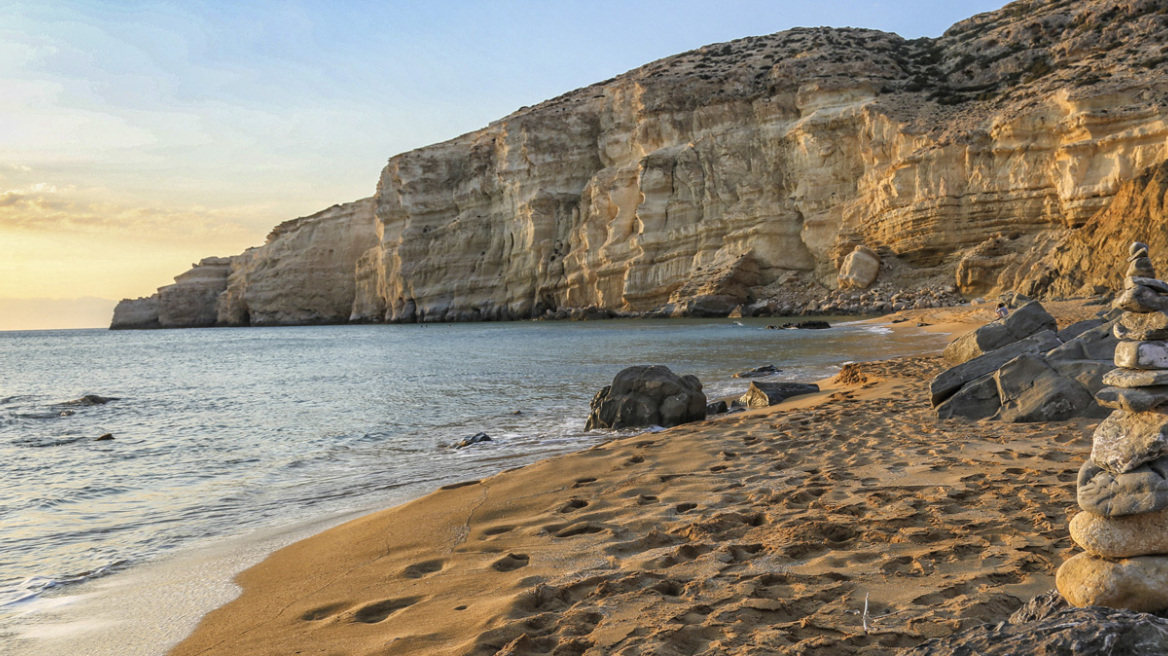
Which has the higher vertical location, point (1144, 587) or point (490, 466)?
point (1144, 587)

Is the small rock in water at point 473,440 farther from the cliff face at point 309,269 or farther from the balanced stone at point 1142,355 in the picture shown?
the cliff face at point 309,269

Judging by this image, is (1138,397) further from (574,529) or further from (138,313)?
(138,313)

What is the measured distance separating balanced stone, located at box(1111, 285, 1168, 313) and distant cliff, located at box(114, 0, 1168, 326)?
98.7 feet

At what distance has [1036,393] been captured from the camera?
6.79m

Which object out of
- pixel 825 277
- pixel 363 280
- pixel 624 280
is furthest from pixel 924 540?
pixel 363 280

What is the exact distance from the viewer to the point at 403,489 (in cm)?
657

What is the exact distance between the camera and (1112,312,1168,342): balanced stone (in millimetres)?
2432

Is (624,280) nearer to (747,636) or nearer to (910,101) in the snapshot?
(910,101)

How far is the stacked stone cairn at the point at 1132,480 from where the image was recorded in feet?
7.53

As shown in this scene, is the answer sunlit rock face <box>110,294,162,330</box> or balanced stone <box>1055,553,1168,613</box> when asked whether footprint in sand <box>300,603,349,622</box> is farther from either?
sunlit rock face <box>110,294,162,330</box>

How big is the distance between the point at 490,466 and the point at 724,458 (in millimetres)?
2510

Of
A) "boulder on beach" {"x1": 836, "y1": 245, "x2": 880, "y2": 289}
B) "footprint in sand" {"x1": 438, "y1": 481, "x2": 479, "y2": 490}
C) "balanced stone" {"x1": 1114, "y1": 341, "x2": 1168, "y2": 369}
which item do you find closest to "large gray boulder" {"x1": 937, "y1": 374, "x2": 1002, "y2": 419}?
"footprint in sand" {"x1": 438, "y1": 481, "x2": 479, "y2": 490}

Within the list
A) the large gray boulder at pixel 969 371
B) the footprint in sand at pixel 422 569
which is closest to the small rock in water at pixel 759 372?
the large gray boulder at pixel 969 371

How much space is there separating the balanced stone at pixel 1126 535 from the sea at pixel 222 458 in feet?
13.0
